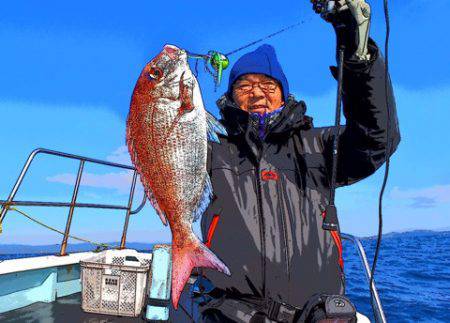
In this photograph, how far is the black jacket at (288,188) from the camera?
2246 millimetres

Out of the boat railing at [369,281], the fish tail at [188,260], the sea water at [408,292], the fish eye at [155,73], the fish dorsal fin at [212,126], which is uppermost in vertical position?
the fish eye at [155,73]

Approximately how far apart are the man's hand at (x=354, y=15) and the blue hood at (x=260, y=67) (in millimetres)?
714

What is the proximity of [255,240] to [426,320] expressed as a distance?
7450mm

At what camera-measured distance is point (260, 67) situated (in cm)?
277

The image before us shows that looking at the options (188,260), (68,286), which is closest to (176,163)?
(188,260)

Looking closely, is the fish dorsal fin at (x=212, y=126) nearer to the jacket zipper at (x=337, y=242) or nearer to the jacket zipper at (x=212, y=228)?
the jacket zipper at (x=212, y=228)

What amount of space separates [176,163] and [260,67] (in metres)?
1.06

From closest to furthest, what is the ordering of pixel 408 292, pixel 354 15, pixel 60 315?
pixel 354 15 → pixel 60 315 → pixel 408 292

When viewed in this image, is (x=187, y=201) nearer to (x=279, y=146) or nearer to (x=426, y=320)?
(x=279, y=146)

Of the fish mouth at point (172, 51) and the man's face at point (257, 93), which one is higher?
the fish mouth at point (172, 51)

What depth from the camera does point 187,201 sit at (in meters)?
2.12

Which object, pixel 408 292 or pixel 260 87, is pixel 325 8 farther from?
pixel 408 292

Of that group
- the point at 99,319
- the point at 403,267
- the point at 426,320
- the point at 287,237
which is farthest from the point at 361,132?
the point at 403,267

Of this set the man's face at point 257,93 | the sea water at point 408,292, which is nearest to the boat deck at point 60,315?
the man's face at point 257,93
